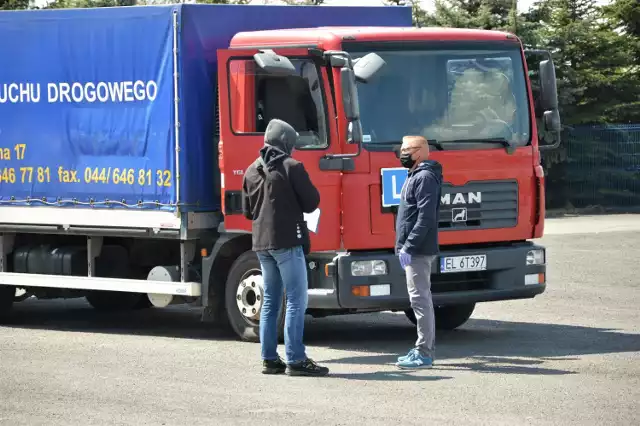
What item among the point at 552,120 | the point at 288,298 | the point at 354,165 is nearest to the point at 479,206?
the point at 552,120

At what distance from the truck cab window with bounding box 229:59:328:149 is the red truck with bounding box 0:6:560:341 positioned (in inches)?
0.5

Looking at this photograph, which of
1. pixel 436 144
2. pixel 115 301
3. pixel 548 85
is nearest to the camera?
pixel 436 144

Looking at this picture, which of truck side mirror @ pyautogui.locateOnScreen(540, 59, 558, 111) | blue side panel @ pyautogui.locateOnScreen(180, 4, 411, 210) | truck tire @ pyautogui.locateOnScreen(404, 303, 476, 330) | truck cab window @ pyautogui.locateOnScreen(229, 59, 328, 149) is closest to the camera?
truck cab window @ pyautogui.locateOnScreen(229, 59, 328, 149)

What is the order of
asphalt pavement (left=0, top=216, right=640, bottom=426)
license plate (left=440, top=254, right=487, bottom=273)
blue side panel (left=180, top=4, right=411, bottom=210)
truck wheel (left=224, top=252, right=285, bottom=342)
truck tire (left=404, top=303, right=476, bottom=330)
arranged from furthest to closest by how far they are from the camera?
1. truck tire (left=404, top=303, right=476, bottom=330)
2. blue side panel (left=180, top=4, right=411, bottom=210)
3. truck wheel (left=224, top=252, right=285, bottom=342)
4. license plate (left=440, top=254, right=487, bottom=273)
5. asphalt pavement (left=0, top=216, right=640, bottom=426)

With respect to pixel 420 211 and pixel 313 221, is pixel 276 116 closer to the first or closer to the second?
pixel 313 221

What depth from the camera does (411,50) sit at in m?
12.8

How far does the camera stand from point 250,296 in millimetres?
13055

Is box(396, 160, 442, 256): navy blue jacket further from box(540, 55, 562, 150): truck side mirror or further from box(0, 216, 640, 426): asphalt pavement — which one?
box(540, 55, 562, 150): truck side mirror

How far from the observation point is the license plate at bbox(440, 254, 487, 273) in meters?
12.7

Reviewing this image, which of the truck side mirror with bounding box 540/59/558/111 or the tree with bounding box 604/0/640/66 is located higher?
the tree with bounding box 604/0/640/66

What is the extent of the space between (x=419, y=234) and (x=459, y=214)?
1.55 m

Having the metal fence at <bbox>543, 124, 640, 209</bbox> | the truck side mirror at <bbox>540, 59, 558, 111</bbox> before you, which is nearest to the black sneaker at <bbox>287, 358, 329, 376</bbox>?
the truck side mirror at <bbox>540, 59, 558, 111</bbox>

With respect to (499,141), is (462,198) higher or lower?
lower

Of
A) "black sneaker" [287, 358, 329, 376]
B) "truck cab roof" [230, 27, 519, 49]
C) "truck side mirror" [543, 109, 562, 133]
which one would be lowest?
"black sneaker" [287, 358, 329, 376]
